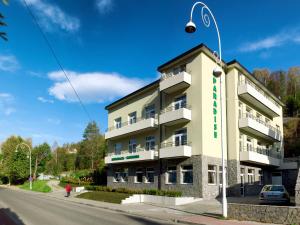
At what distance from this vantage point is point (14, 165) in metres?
70.1

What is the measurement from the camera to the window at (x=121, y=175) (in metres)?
39.1

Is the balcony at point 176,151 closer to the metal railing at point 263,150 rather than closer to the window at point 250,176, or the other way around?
the metal railing at point 263,150

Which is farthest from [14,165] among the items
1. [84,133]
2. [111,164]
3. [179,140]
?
[179,140]

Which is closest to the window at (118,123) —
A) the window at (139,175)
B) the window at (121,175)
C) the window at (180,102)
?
the window at (121,175)

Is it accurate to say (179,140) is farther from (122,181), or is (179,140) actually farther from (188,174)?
(122,181)

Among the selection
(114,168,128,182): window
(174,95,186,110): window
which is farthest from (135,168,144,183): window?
(174,95,186,110): window

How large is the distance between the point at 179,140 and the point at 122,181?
1181cm

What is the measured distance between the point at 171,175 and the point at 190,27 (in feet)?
59.5

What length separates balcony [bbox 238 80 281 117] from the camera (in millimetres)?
31406

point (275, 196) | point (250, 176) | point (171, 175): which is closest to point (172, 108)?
point (171, 175)

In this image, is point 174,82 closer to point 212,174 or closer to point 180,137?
point 180,137

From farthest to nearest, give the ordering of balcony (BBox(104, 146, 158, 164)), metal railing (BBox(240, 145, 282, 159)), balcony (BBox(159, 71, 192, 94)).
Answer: balcony (BBox(104, 146, 158, 164)) < metal railing (BBox(240, 145, 282, 159)) < balcony (BBox(159, 71, 192, 94))

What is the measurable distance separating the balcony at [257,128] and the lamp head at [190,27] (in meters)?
16.9

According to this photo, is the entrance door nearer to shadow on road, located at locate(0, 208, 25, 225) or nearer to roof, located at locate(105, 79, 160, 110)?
roof, located at locate(105, 79, 160, 110)
